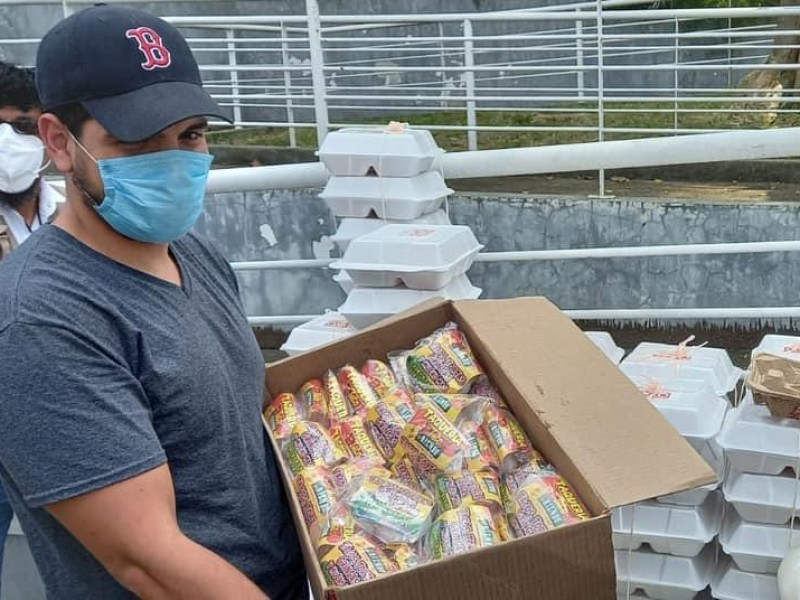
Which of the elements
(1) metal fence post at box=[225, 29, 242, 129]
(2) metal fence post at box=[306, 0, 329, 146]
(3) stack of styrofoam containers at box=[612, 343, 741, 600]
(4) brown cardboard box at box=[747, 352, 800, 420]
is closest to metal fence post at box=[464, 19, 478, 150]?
(2) metal fence post at box=[306, 0, 329, 146]

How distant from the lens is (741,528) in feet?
6.59

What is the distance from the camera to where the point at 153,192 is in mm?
1283

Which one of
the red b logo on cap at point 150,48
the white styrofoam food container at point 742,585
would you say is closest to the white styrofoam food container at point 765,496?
the white styrofoam food container at point 742,585

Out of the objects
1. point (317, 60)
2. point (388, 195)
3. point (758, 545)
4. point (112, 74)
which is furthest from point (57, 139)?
point (317, 60)

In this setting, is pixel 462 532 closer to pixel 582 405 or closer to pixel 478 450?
pixel 478 450

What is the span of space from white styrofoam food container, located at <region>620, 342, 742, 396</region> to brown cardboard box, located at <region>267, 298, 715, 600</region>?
0.43 meters

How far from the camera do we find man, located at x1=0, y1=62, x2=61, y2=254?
7.82ft

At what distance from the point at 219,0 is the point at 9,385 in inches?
310

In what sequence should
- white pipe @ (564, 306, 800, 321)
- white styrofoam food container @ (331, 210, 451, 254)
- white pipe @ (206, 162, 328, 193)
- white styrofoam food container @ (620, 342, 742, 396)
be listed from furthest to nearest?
white styrofoam food container @ (331, 210, 451, 254) < white pipe @ (206, 162, 328, 193) < white pipe @ (564, 306, 800, 321) < white styrofoam food container @ (620, 342, 742, 396)

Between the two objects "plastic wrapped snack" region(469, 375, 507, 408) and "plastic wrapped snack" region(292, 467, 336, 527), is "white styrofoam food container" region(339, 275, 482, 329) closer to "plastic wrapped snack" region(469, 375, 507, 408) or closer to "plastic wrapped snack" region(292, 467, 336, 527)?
"plastic wrapped snack" region(469, 375, 507, 408)

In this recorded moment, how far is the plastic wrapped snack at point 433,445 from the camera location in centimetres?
154

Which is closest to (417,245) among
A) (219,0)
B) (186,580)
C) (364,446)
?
(364,446)

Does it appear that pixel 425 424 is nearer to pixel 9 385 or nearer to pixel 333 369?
pixel 333 369

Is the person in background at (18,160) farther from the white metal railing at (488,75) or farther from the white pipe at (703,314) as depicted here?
the white metal railing at (488,75)
